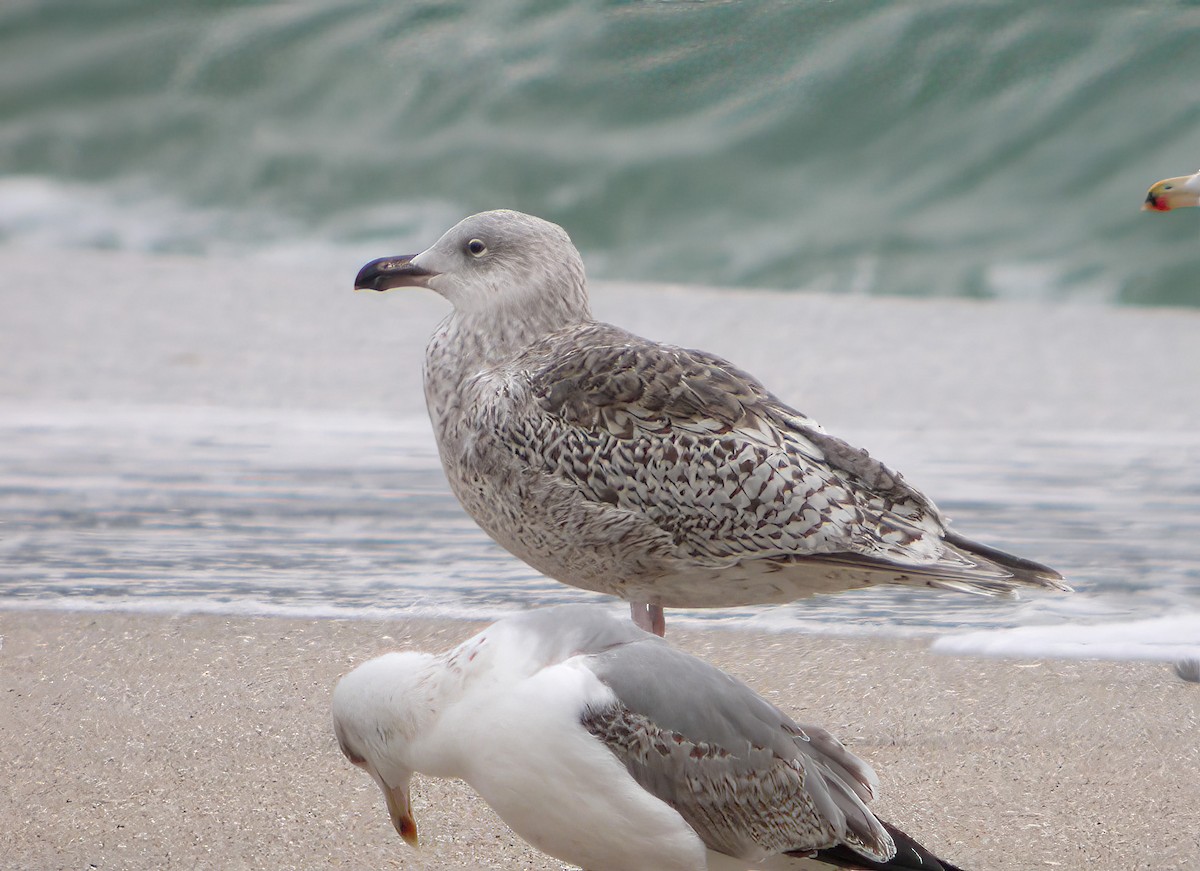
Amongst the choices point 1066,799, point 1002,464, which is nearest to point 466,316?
point 1066,799

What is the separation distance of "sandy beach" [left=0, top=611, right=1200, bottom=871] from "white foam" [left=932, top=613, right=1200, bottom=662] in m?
0.11

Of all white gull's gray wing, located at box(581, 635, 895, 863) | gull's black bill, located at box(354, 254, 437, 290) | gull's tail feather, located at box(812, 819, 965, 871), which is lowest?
gull's tail feather, located at box(812, 819, 965, 871)

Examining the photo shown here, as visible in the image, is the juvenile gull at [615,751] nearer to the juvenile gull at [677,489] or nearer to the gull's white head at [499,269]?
the juvenile gull at [677,489]

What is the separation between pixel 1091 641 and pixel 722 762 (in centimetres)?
217

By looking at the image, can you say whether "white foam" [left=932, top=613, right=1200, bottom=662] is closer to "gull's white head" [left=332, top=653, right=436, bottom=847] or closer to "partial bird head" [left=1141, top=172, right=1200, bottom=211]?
"partial bird head" [left=1141, top=172, right=1200, bottom=211]

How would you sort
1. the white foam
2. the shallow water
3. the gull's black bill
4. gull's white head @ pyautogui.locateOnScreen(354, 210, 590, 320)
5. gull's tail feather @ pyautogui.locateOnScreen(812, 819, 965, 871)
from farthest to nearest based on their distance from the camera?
the shallow water < the white foam < the gull's black bill < gull's white head @ pyautogui.locateOnScreen(354, 210, 590, 320) < gull's tail feather @ pyautogui.locateOnScreen(812, 819, 965, 871)

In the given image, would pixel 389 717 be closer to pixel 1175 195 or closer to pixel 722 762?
pixel 722 762

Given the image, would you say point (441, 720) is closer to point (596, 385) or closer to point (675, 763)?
point (675, 763)

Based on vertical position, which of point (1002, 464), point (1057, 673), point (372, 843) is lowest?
point (372, 843)

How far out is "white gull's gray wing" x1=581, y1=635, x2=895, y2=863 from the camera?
286 centimetres

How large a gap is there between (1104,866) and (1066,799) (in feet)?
1.09

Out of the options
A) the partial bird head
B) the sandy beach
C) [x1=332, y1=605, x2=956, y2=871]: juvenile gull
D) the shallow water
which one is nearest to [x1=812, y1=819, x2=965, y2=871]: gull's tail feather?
[x1=332, y1=605, x2=956, y2=871]: juvenile gull

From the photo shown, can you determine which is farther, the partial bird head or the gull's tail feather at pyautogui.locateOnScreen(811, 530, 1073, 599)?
the partial bird head

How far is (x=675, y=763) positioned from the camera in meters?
2.88
